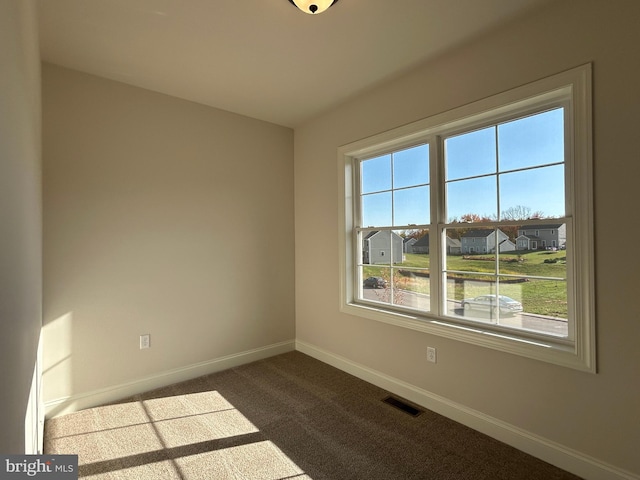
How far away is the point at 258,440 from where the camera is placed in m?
2.21

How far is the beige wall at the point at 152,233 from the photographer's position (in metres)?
2.55

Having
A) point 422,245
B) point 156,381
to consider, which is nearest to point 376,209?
point 422,245

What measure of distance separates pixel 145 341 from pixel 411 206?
2.69 m

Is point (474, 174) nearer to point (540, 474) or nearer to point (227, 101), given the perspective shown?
point (540, 474)

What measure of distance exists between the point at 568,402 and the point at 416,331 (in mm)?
1047

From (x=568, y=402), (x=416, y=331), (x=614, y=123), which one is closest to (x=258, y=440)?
(x=416, y=331)

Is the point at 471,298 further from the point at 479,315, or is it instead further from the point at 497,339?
the point at 497,339

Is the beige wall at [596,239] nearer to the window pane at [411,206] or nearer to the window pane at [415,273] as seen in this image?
the window pane at [415,273]

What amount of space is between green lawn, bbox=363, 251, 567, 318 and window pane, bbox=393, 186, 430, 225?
1.10ft

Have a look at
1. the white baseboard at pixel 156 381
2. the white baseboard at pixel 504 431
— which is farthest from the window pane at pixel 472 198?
the white baseboard at pixel 156 381

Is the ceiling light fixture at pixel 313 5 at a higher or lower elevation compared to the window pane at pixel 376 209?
higher

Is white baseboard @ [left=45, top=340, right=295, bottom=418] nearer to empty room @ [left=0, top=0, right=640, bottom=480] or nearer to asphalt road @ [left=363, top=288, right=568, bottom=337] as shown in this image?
empty room @ [left=0, top=0, right=640, bottom=480]

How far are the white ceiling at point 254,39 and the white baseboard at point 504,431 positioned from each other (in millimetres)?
2647

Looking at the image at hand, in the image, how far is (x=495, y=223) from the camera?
2311 millimetres
